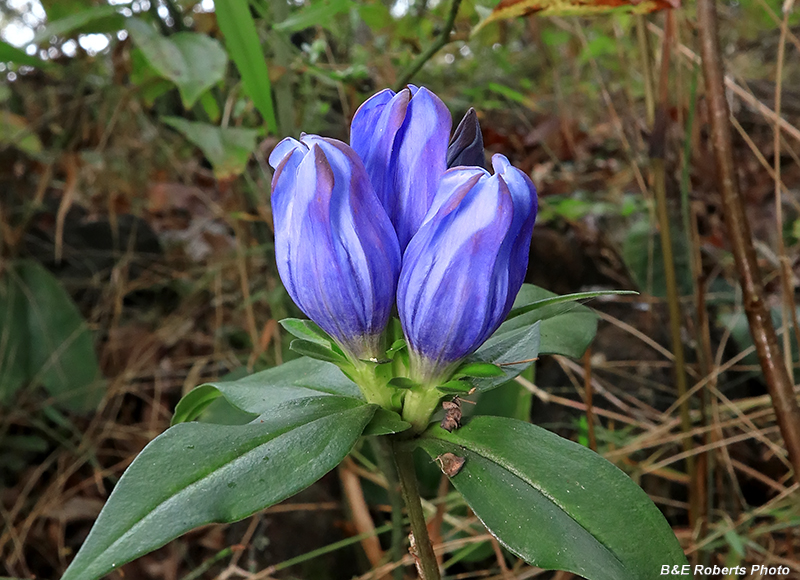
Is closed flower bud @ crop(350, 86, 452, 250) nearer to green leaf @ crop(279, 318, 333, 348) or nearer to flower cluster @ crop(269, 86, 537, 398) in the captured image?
flower cluster @ crop(269, 86, 537, 398)

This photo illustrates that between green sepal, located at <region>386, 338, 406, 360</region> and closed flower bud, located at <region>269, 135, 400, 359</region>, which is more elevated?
closed flower bud, located at <region>269, 135, 400, 359</region>

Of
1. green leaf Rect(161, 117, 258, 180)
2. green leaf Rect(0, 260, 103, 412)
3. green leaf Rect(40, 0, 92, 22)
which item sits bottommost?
green leaf Rect(0, 260, 103, 412)

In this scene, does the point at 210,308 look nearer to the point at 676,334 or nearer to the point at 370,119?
the point at 676,334

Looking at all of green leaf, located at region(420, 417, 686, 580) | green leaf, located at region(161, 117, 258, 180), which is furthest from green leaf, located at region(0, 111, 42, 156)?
green leaf, located at region(420, 417, 686, 580)

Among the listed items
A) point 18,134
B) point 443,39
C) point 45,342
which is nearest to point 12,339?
point 45,342

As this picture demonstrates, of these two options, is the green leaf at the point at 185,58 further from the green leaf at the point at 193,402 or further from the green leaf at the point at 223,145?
the green leaf at the point at 193,402

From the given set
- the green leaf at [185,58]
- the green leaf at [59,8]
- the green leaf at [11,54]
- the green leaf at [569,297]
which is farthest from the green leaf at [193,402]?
the green leaf at [59,8]
